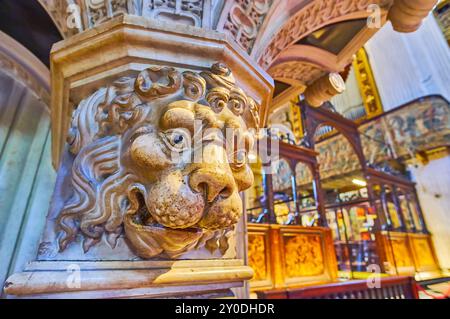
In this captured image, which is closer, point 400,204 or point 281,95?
point 281,95

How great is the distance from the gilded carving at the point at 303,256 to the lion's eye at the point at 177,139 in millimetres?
2510

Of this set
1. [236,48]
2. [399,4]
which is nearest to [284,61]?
[399,4]

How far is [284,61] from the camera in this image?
1.07m

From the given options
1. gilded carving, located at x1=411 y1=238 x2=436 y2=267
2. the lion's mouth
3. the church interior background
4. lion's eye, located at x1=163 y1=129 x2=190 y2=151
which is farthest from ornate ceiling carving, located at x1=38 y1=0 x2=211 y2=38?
gilded carving, located at x1=411 y1=238 x2=436 y2=267

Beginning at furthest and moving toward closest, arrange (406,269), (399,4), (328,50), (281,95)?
(406,269), (281,95), (328,50), (399,4)

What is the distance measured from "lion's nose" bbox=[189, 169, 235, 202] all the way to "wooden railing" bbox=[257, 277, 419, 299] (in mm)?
1651

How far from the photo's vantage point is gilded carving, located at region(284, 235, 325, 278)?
2600mm

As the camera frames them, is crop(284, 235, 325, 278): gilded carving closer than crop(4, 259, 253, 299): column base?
No

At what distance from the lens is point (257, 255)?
242 cm

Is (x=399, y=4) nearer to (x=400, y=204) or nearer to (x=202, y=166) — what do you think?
(x=202, y=166)

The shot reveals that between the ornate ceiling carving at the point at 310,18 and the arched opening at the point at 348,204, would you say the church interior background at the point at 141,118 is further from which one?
the arched opening at the point at 348,204

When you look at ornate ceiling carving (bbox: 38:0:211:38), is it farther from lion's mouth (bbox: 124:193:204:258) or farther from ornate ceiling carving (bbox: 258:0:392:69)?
lion's mouth (bbox: 124:193:204:258)

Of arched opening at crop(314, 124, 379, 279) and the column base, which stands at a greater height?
arched opening at crop(314, 124, 379, 279)

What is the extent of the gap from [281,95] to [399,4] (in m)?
0.59
